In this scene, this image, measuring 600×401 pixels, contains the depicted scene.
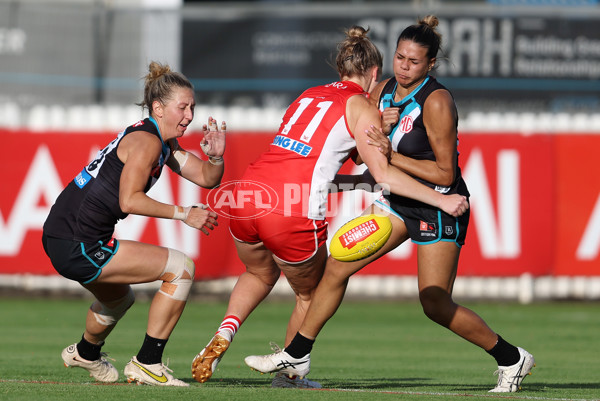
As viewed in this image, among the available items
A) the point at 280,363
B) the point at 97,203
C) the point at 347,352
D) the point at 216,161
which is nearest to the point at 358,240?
the point at 280,363

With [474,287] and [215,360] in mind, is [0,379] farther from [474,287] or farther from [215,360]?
[474,287]

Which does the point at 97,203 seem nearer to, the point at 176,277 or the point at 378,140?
the point at 176,277

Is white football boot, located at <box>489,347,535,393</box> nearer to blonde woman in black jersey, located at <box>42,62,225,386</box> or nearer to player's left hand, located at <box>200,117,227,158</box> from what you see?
blonde woman in black jersey, located at <box>42,62,225,386</box>

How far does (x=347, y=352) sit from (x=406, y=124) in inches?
127

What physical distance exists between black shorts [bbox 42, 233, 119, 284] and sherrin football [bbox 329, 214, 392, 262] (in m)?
1.36

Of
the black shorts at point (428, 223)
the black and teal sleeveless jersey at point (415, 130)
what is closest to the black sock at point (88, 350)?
the black shorts at point (428, 223)

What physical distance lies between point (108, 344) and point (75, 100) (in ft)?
17.6

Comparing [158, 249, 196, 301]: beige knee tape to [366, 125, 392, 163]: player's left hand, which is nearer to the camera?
[366, 125, 392, 163]: player's left hand

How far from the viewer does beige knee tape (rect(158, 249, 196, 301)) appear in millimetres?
6801

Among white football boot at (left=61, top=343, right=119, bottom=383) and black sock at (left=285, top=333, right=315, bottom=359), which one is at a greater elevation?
black sock at (left=285, top=333, right=315, bottom=359)

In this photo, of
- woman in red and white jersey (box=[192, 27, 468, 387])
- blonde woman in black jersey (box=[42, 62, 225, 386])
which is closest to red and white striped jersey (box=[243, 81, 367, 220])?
woman in red and white jersey (box=[192, 27, 468, 387])

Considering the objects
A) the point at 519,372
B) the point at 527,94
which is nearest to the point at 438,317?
the point at 519,372

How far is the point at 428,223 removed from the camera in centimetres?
689

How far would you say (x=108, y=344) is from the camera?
976 cm
